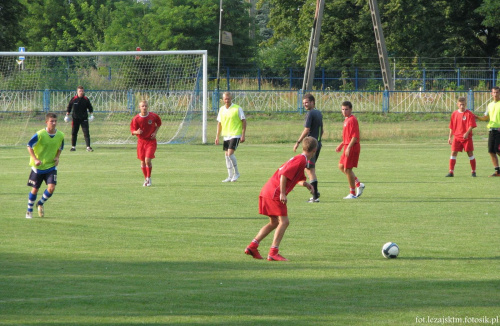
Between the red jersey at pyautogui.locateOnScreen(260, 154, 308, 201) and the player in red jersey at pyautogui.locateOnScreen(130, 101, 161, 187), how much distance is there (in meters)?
7.82

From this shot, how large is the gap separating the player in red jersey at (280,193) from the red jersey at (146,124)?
25.6ft

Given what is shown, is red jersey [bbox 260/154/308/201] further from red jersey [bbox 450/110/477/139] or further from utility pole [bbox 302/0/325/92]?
utility pole [bbox 302/0/325/92]

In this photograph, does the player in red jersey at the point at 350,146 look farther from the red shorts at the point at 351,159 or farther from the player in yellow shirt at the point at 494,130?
the player in yellow shirt at the point at 494,130

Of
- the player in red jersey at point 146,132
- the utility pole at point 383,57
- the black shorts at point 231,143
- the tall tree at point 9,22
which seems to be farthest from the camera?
the tall tree at point 9,22

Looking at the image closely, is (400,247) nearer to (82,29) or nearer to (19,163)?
(19,163)

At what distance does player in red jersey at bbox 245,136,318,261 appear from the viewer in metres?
8.50

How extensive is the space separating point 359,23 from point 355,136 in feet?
136

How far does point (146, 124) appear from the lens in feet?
53.4

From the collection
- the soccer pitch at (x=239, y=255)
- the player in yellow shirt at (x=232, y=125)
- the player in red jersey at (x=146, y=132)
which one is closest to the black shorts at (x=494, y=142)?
the soccer pitch at (x=239, y=255)

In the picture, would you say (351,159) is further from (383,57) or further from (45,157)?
(383,57)

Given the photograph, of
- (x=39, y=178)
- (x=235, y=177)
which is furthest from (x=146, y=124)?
(x=39, y=178)

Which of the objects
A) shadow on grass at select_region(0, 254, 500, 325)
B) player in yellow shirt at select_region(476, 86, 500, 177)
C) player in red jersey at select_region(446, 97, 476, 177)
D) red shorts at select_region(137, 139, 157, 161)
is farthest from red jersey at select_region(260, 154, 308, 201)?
player in yellow shirt at select_region(476, 86, 500, 177)

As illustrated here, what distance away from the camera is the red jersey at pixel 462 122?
18.4m

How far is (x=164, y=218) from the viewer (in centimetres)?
1198
